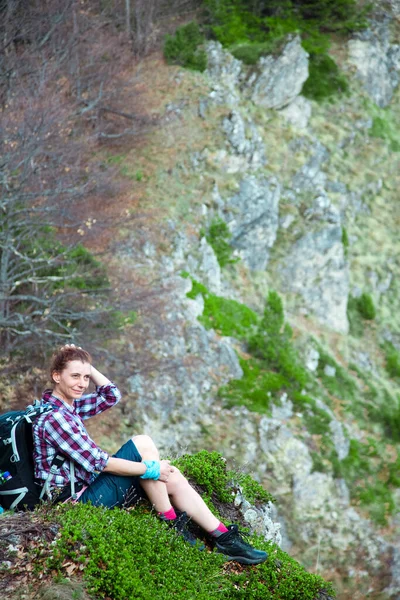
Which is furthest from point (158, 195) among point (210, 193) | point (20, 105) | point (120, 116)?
point (20, 105)

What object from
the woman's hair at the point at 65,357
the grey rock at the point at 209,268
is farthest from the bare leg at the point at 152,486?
the grey rock at the point at 209,268

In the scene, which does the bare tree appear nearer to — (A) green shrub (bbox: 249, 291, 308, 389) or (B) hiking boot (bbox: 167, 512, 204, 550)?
(A) green shrub (bbox: 249, 291, 308, 389)

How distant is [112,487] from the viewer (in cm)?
503

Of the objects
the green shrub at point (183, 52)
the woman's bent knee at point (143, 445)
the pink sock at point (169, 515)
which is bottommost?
the green shrub at point (183, 52)

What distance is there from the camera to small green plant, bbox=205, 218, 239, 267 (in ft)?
61.8

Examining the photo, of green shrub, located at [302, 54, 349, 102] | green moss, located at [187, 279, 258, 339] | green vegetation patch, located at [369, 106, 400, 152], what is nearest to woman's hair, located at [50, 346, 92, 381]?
green moss, located at [187, 279, 258, 339]

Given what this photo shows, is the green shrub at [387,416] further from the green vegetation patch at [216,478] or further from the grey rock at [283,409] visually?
the green vegetation patch at [216,478]

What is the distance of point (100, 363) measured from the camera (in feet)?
46.2

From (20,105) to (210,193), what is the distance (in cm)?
694

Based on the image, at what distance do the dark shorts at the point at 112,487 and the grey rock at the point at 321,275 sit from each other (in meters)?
15.6

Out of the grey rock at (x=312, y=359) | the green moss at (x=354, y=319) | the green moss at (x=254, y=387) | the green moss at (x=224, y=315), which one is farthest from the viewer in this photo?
the green moss at (x=354, y=319)

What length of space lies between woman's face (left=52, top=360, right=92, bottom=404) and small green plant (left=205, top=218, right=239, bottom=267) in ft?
46.3

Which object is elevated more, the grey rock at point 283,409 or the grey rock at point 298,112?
the grey rock at point 298,112

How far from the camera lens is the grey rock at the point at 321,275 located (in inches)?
796
